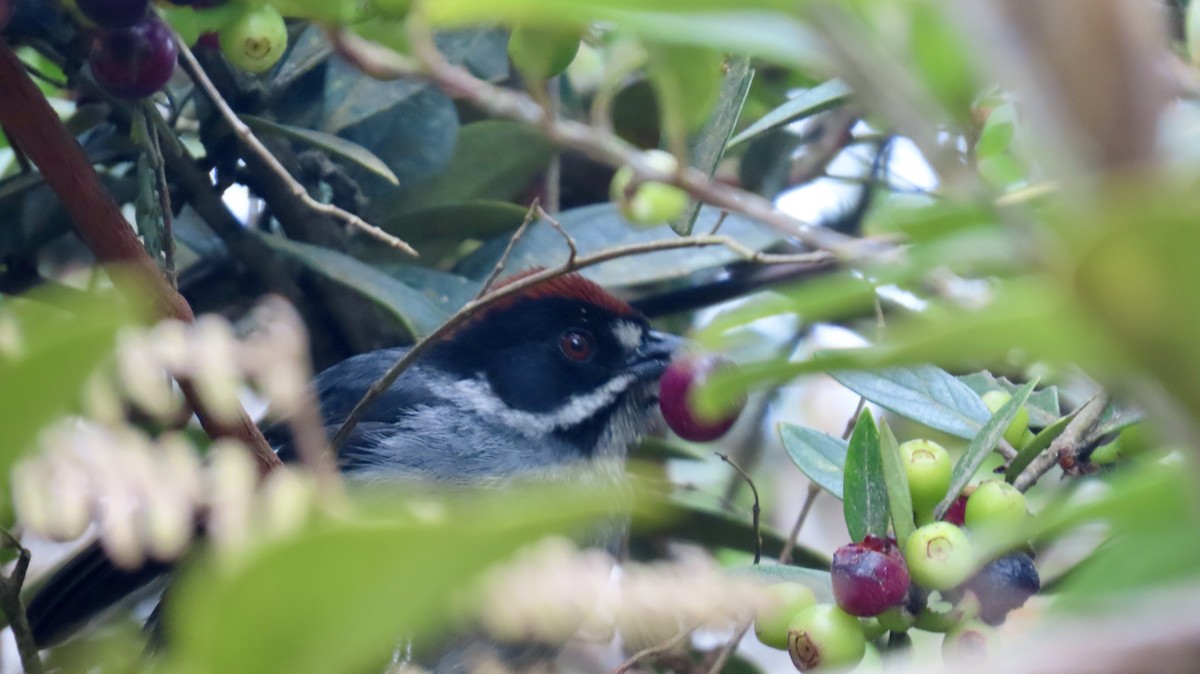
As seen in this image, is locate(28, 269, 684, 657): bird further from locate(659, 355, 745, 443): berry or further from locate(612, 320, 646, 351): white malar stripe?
locate(659, 355, 745, 443): berry

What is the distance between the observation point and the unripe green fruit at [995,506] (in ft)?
4.44

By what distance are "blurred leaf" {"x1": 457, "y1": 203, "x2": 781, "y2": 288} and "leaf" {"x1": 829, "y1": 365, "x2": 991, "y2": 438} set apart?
2.28ft

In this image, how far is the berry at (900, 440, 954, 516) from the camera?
1441 millimetres

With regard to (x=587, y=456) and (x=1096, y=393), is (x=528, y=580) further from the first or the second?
(x=587, y=456)

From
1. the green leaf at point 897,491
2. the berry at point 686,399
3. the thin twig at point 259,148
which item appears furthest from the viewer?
the berry at point 686,399

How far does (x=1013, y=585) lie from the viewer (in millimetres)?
1319

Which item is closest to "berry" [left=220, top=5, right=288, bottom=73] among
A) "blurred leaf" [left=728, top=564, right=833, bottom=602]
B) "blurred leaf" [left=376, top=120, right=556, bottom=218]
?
"blurred leaf" [left=376, top=120, right=556, bottom=218]

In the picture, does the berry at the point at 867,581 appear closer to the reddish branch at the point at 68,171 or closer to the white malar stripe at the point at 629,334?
the reddish branch at the point at 68,171

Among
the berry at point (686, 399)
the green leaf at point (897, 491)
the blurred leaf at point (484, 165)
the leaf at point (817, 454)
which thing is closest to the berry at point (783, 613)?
the green leaf at point (897, 491)

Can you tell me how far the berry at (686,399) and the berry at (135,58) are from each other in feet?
3.40

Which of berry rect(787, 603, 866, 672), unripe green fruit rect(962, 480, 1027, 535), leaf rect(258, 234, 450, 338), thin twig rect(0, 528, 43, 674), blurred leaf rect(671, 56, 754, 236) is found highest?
blurred leaf rect(671, 56, 754, 236)

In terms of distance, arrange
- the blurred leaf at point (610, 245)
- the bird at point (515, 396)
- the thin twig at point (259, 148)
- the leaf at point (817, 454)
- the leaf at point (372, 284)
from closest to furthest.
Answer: the thin twig at point (259, 148) → the leaf at point (817, 454) → the leaf at point (372, 284) → the blurred leaf at point (610, 245) → the bird at point (515, 396)

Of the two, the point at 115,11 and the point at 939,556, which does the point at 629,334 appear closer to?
the point at 115,11

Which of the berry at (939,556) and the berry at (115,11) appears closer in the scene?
the berry at (939,556)
